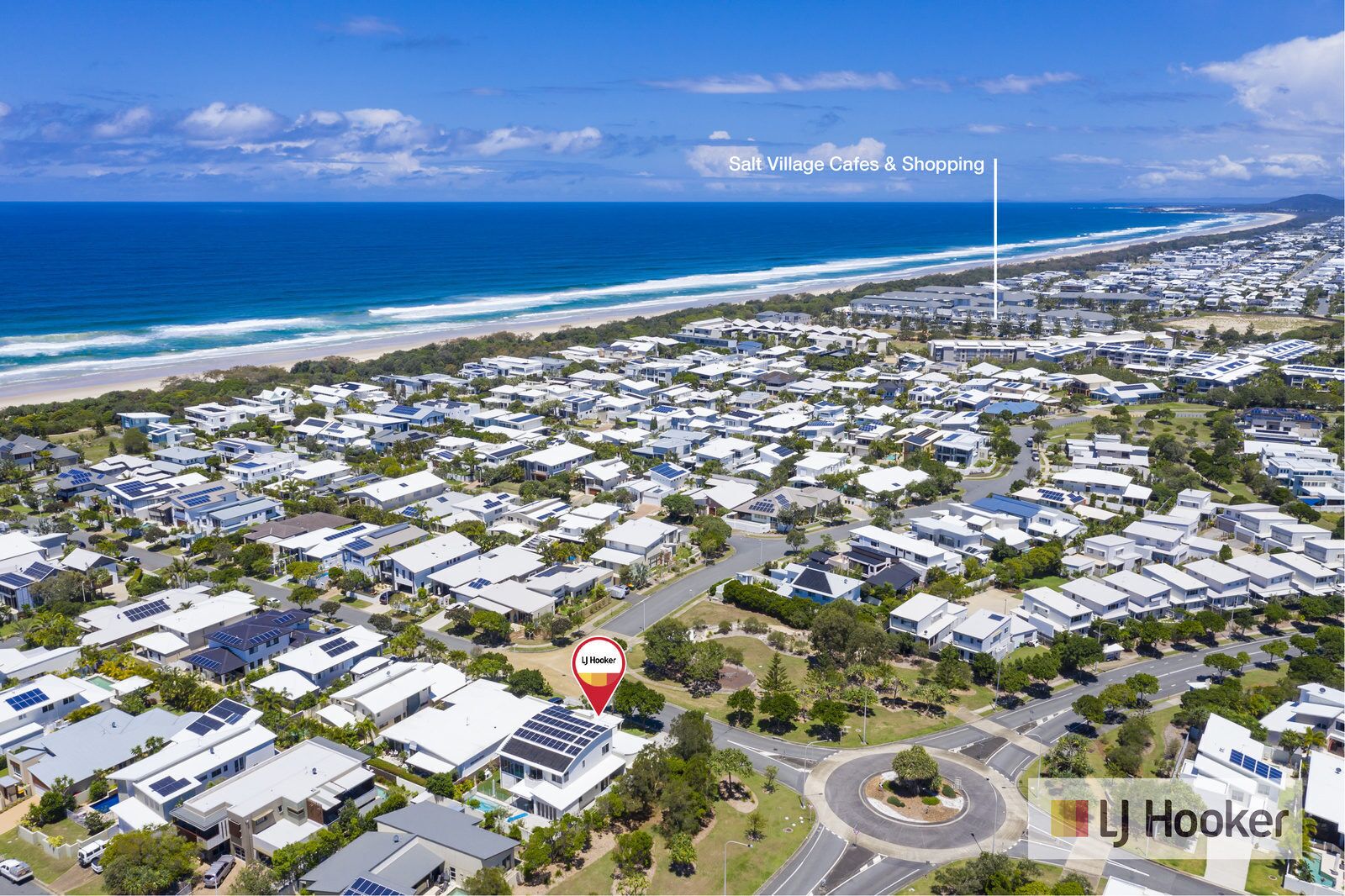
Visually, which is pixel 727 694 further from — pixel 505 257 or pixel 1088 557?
pixel 505 257

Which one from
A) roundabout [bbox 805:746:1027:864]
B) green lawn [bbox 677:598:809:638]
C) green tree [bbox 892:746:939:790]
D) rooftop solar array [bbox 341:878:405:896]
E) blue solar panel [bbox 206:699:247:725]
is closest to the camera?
rooftop solar array [bbox 341:878:405:896]

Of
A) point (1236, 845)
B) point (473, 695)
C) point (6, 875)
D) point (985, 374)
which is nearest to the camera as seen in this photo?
point (6, 875)

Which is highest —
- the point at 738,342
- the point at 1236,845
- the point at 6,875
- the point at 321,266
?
the point at 321,266

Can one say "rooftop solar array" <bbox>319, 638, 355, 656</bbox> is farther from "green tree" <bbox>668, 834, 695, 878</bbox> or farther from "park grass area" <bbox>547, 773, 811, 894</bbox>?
"green tree" <bbox>668, 834, 695, 878</bbox>

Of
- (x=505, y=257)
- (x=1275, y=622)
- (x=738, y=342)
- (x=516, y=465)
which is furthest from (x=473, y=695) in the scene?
(x=505, y=257)

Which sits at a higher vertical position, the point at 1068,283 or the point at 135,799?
the point at 1068,283

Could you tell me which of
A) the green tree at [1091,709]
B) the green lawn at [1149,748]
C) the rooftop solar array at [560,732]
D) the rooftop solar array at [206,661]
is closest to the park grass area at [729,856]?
the rooftop solar array at [560,732]

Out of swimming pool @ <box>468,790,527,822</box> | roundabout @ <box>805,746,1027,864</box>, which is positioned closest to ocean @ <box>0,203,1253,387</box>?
swimming pool @ <box>468,790,527,822</box>
